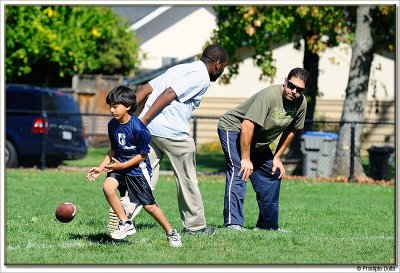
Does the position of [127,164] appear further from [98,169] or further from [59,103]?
[59,103]

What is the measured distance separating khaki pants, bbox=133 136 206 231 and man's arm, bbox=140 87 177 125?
0.33 meters

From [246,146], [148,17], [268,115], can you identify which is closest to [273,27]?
[268,115]

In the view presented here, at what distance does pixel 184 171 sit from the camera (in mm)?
9828

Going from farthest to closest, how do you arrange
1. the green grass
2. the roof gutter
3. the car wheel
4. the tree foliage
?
the roof gutter → the car wheel → the tree foliage → the green grass

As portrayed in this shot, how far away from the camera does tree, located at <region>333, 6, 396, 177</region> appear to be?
22.7m

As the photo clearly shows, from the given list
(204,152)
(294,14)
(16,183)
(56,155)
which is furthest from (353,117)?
(16,183)

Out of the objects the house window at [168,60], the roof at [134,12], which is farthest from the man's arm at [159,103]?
the roof at [134,12]

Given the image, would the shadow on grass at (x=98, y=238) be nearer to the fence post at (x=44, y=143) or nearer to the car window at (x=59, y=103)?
the fence post at (x=44, y=143)

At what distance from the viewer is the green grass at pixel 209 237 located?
855 cm

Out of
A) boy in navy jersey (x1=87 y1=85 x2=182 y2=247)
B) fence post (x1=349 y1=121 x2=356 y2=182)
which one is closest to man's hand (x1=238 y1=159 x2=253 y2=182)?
boy in navy jersey (x1=87 y1=85 x2=182 y2=247)

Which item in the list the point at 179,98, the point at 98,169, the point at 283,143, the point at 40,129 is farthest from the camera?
the point at 40,129

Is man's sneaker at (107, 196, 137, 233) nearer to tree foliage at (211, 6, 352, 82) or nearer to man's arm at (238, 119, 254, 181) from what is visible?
man's arm at (238, 119, 254, 181)

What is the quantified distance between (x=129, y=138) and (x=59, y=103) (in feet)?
49.6

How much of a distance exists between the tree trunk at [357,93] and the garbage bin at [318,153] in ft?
0.99
